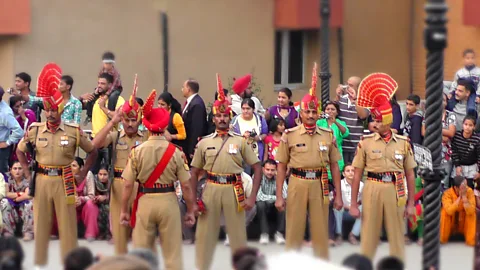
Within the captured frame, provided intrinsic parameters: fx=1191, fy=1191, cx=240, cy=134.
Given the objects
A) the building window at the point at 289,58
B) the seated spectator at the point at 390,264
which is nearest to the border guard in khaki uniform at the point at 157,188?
the seated spectator at the point at 390,264

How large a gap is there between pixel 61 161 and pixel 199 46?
7.14m

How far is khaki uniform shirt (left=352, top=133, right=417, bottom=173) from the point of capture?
509 inches

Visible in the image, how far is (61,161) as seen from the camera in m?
12.9

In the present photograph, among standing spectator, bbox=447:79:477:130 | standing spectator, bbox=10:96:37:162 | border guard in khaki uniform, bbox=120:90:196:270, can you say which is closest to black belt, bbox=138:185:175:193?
border guard in khaki uniform, bbox=120:90:196:270

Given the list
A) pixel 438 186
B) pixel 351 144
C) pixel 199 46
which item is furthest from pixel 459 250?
pixel 199 46

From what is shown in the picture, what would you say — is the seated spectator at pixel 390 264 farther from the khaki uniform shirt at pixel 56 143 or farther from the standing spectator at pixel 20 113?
the standing spectator at pixel 20 113

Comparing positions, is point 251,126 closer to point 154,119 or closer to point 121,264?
point 154,119

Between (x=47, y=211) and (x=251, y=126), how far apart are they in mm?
3566

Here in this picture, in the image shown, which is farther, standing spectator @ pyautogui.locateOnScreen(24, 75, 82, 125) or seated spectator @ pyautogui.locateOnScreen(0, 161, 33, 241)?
standing spectator @ pyautogui.locateOnScreen(24, 75, 82, 125)

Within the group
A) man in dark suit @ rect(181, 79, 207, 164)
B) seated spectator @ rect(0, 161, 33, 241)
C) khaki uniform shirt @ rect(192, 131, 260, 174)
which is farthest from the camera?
man in dark suit @ rect(181, 79, 207, 164)

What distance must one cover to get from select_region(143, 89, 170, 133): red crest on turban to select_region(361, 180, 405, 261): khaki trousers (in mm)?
2432

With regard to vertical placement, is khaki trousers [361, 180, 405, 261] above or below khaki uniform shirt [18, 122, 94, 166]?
below

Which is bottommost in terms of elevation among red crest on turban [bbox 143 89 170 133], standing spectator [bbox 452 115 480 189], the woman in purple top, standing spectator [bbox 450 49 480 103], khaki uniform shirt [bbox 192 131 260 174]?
standing spectator [bbox 452 115 480 189]

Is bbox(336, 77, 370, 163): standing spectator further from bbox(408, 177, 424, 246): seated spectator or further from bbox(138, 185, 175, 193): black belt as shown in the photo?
bbox(138, 185, 175, 193): black belt
